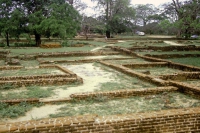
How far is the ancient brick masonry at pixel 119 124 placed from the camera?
3826 mm

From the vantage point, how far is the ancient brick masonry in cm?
383

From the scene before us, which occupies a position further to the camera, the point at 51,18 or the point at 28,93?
the point at 51,18

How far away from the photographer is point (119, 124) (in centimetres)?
419

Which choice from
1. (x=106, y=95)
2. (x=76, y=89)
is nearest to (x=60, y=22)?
(x=76, y=89)

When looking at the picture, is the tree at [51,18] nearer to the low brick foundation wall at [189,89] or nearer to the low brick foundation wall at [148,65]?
the low brick foundation wall at [148,65]

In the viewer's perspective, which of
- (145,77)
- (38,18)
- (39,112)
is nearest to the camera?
(39,112)

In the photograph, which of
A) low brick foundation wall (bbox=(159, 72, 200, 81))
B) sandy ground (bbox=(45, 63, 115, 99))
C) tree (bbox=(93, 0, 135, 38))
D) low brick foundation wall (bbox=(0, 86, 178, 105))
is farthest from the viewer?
tree (bbox=(93, 0, 135, 38))

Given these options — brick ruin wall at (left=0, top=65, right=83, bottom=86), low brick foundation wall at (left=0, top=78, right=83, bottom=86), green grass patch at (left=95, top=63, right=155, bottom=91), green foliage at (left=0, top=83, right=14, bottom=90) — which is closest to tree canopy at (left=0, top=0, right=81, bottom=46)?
brick ruin wall at (left=0, top=65, right=83, bottom=86)

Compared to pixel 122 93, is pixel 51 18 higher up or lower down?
higher up

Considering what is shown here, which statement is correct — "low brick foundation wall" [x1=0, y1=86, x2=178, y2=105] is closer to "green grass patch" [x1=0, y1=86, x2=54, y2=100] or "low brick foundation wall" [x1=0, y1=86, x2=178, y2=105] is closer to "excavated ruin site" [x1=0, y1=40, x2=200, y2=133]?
"excavated ruin site" [x1=0, y1=40, x2=200, y2=133]

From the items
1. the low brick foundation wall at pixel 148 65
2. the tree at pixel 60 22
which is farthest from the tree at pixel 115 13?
the low brick foundation wall at pixel 148 65

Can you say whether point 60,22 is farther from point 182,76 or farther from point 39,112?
point 39,112

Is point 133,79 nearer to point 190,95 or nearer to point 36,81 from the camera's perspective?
point 190,95

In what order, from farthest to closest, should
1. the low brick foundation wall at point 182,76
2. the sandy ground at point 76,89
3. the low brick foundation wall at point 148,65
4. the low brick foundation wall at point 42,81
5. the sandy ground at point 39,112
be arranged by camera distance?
the low brick foundation wall at point 148,65 < the low brick foundation wall at point 182,76 < the low brick foundation wall at point 42,81 < the sandy ground at point 76,89 < the sandy ground at point 39,112
